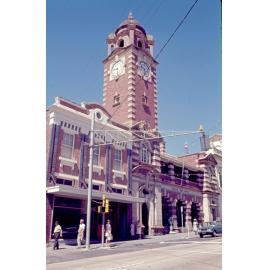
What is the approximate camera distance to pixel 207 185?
3572 cm

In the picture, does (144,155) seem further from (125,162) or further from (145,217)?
(145,217)

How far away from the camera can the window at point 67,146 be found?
2006 cm

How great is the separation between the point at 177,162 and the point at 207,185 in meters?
5.68

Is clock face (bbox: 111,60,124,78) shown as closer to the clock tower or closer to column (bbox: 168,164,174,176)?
the clock tower

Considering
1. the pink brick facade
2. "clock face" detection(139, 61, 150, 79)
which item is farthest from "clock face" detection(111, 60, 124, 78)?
"clock face" detection(139, 61, 150, 79)

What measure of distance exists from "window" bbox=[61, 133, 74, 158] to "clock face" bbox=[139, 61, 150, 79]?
1269 centimetres

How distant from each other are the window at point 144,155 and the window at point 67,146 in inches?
311

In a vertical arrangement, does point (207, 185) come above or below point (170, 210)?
above

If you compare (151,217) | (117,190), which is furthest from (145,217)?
(117,190)

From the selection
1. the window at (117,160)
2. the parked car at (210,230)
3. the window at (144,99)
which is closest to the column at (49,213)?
the window at (117,160)

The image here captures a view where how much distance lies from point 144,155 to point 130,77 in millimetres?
7283
